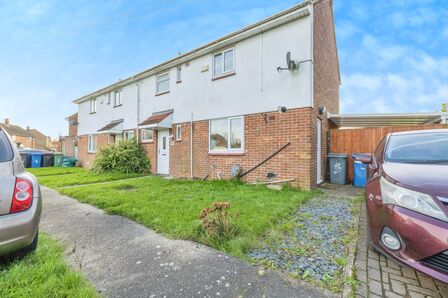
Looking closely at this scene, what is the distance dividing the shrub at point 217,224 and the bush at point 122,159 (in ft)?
30.6

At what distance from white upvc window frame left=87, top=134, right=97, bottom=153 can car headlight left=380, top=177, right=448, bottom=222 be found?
18.0 metres

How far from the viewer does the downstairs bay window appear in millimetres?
8234

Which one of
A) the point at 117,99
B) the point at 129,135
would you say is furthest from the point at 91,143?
the point at 129,135

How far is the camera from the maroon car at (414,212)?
68.0 inches

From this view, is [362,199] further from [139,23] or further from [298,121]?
[139,23]

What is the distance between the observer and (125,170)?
11.3m

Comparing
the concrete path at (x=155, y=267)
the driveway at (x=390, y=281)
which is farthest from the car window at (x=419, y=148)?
the concrete path at (x=155, y=267)

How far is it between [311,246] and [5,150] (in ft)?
13.5

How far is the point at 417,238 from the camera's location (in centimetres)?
181

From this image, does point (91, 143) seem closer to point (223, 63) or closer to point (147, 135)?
point (147, 135)

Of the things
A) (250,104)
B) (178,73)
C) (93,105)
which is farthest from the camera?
(93,105)

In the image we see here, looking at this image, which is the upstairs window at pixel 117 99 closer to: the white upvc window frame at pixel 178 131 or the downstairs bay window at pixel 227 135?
the white upvc window frame at pixel 178 131

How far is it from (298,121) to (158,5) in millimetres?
10228

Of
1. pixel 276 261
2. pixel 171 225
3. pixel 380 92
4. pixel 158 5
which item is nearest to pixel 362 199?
pixel 276 261
